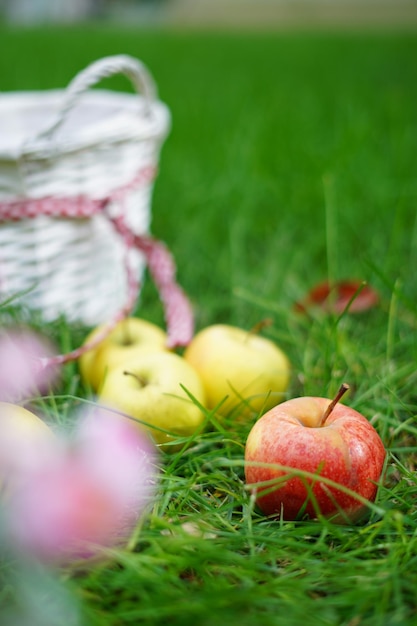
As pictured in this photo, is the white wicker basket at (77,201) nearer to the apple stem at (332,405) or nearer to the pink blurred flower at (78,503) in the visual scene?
the pink blurred flower at (78,503)

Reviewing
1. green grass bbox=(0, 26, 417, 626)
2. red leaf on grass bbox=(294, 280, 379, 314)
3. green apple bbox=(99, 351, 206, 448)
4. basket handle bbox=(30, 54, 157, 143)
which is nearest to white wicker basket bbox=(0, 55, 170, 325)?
basket handle bbox=(30, 54, 157, 143)

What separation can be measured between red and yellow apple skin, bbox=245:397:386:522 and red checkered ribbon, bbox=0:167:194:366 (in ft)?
1.44

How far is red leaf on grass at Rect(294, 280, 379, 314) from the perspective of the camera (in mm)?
1667

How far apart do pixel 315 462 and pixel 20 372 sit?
1.72ft

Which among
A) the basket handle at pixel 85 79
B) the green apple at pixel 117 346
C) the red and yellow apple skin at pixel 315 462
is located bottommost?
the green apple at pixel 117 346

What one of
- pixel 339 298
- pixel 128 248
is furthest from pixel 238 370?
pixel 339 298

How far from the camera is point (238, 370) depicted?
4.11ft

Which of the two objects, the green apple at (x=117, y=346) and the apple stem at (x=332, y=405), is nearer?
the apple stem at (x=332, y=405)

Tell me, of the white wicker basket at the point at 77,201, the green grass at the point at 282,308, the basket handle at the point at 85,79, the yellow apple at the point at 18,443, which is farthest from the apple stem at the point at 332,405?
the basket handle at the point at 85,79

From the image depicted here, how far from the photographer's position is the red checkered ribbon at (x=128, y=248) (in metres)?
1.38

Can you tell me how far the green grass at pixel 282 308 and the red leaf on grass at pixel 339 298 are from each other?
41mm

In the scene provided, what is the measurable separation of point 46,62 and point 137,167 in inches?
153

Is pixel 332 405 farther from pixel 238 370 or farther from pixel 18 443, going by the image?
pixel 18 443

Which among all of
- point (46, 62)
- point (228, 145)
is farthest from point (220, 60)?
point (228, 145)
